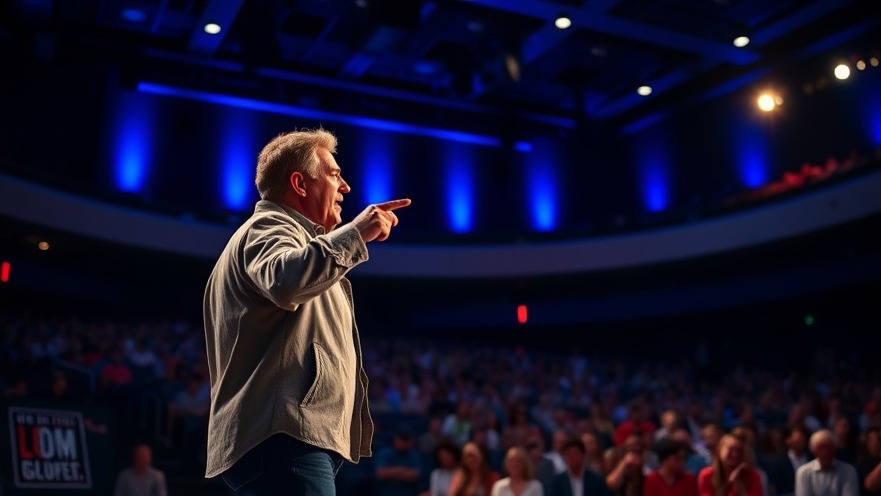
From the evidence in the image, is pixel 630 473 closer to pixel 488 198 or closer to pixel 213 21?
pixel 213 21

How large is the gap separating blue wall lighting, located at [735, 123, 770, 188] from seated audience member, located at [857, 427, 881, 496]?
8.76 meters

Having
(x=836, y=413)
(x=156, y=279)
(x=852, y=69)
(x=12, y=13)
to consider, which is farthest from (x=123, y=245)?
(x=852, y=69)

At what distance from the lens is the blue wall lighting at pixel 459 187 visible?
16203 mm

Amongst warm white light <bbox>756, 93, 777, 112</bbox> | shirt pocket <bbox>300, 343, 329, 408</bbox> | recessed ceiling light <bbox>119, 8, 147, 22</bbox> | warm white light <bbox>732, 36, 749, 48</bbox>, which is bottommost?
shirt pocket <bbox>300, 343, 329, 408</bbox>

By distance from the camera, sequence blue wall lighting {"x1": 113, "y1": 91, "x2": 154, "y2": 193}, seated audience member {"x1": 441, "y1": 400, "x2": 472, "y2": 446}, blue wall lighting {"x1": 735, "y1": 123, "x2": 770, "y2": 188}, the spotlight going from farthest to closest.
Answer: blue wall lighting {"x1": 735, "y1": 123, "x2": 770, "y2": 188}
blue wall lighting {"x1": 113, "y1": 91, "x2": 154, "y2": 193}
the spotlight
seated audience member {"x1": 441, "y1": 400, "x2": 472, "y2": 446}

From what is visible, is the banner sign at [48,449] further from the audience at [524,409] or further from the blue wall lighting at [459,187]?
the blue wall lighting at [459,187]

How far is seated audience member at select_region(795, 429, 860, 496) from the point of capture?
5.47m

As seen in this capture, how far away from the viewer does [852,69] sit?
41.8ft

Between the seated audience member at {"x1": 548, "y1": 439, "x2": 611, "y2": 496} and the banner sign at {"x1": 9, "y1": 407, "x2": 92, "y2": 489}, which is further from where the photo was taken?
the seated audience member at {"x1": 548, "y1": 439, "x2": 611, "y2": 496}

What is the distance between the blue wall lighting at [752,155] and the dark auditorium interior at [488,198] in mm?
36

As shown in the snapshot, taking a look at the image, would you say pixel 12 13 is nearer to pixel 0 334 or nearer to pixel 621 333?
pixel 0 334

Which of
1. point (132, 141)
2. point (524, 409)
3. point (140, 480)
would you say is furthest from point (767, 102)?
point (140, 480)

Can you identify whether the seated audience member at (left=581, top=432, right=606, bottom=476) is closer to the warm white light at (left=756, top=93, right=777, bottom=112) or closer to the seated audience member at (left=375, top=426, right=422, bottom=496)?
the seated audience member at (left=375, top=426, right=422, bottom=496)

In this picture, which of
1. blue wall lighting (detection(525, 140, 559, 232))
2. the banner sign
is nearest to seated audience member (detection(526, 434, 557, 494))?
the banner sign
